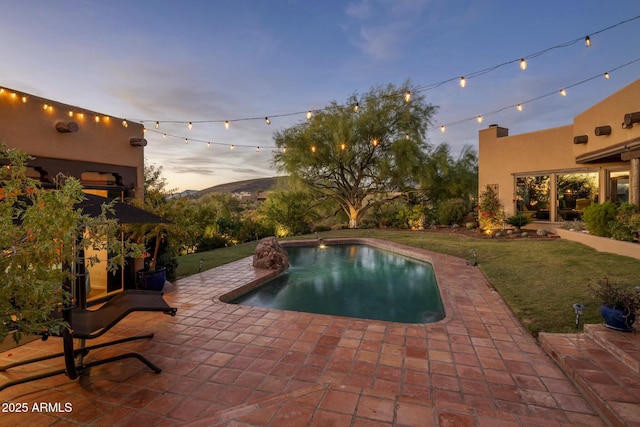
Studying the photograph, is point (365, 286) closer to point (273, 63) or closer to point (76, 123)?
point (76, 123)

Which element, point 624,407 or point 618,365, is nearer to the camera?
point 624,407

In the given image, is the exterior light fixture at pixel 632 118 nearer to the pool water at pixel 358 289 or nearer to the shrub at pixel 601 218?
the shrub at pixel 601 218

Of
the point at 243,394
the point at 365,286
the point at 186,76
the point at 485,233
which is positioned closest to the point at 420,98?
the point at 485,233

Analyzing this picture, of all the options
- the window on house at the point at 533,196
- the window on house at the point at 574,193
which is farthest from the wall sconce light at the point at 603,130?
the window on house at the point at 533,196

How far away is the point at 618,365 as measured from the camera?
3129 millimetres

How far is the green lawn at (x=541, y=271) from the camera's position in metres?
4.62

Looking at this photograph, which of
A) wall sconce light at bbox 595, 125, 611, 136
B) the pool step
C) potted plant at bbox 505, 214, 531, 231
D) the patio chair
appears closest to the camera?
the pool step

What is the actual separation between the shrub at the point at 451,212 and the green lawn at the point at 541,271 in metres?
4.71

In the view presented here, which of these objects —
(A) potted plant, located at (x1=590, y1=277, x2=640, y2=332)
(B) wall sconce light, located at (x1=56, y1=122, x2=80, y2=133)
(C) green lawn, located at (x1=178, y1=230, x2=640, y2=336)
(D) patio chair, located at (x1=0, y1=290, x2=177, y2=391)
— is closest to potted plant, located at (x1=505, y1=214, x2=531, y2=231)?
(C) green lawn, located at (x1=178, y1=230, x2=640, y2=336)

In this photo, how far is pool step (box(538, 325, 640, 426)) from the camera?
2.52 meters

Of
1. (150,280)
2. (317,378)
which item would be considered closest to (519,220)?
(317,378)

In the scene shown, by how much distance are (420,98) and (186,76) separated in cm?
1213

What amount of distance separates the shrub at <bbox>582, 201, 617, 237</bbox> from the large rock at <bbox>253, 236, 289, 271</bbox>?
8.66 m

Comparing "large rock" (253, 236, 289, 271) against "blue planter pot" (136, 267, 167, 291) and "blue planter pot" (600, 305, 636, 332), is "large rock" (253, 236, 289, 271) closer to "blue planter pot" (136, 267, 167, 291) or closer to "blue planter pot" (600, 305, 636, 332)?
"blue planter pot" (136, 267, 167, 291)
